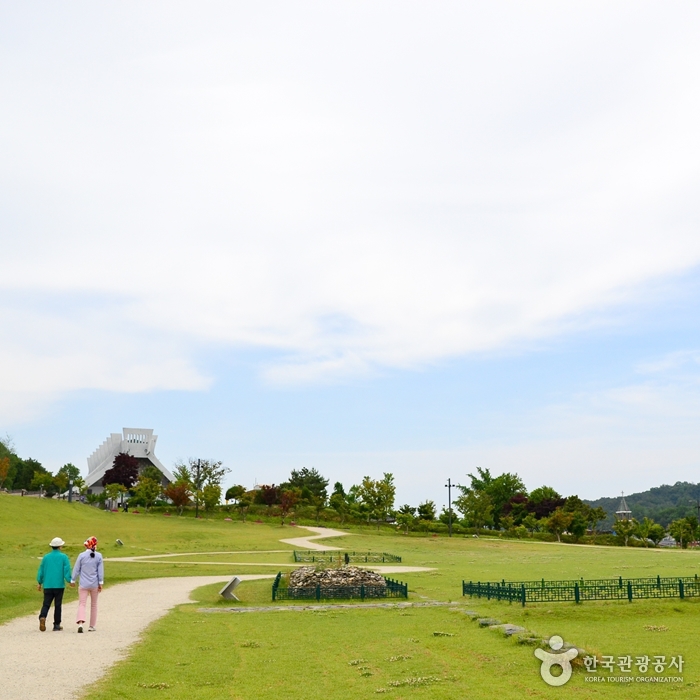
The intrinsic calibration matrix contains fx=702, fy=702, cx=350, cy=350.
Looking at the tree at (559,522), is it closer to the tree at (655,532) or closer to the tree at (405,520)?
the tree at (655,532)

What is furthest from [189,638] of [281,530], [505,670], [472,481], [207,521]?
[472,481]

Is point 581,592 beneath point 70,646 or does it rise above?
above

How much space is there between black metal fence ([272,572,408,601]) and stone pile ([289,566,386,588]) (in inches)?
13.0

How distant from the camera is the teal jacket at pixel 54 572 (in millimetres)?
17453

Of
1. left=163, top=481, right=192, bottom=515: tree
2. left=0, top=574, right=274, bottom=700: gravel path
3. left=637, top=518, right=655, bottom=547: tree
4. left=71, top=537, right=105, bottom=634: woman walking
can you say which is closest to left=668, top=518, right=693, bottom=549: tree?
left=637, top=518, right=655, bottom=547: tree

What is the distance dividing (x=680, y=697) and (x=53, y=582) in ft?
46.4

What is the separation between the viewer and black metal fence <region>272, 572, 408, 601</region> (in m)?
27.8

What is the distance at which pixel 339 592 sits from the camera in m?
28.2

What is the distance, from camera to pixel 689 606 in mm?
23594

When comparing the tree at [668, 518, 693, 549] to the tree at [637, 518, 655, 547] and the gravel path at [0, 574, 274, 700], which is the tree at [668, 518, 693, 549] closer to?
the tree at [637, 518, 655, 547]

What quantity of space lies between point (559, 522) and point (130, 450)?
96461 mm

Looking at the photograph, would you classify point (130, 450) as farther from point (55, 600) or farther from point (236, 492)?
point (55, 600)

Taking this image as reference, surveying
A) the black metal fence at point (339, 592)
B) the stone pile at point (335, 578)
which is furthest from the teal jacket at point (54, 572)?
the stone pile at point (335, 578)

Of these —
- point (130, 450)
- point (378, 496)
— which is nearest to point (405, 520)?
point (378, 496)
